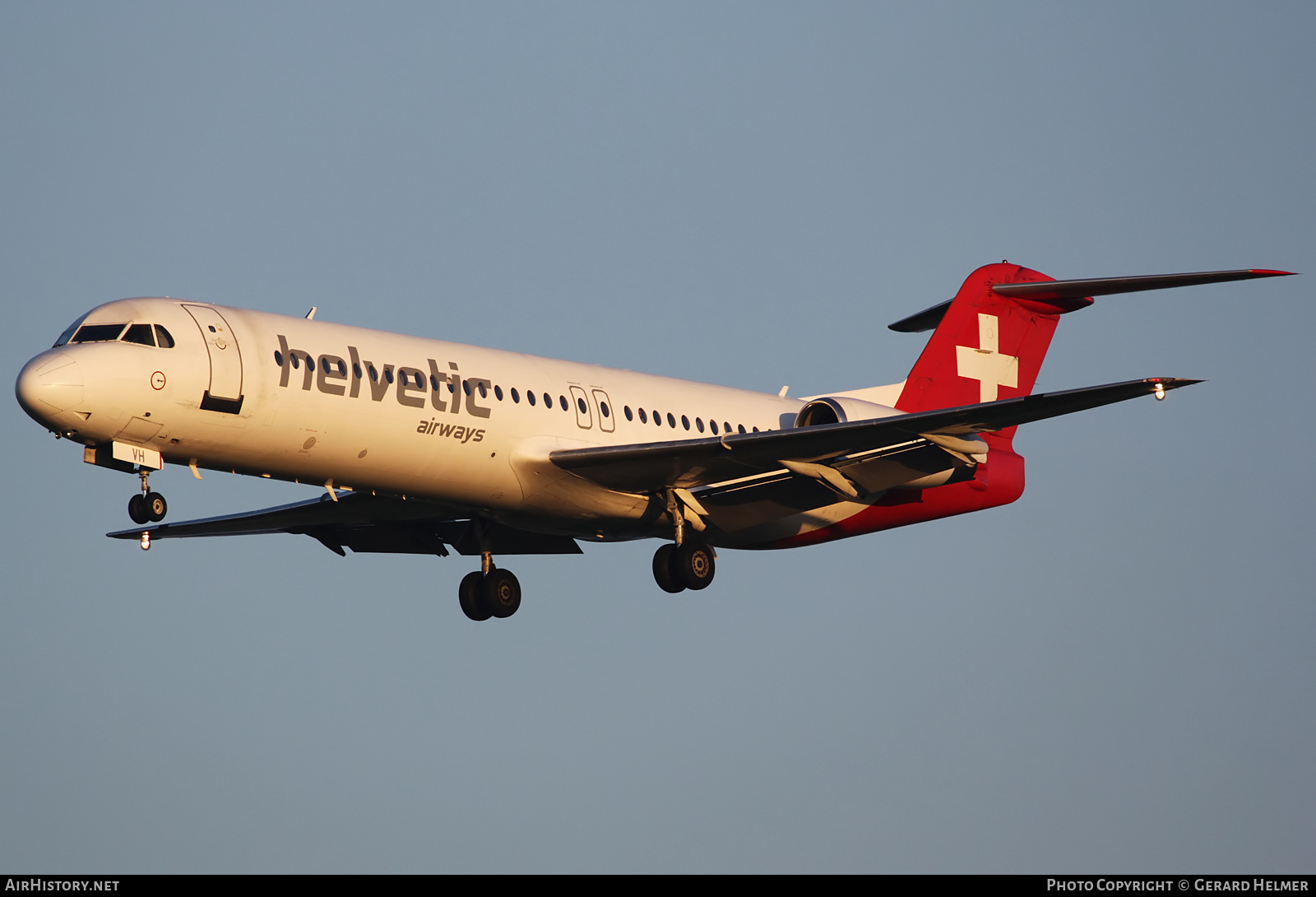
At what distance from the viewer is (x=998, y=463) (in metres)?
29.0

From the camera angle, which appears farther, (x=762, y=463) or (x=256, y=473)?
(x=762, y=463)

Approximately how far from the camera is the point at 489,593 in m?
27.7

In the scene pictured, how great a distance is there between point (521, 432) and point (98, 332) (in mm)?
5951

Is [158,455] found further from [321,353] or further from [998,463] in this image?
[998,463]

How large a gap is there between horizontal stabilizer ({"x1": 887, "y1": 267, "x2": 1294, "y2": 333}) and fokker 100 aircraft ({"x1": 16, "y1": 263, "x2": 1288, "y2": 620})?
0.16 feet

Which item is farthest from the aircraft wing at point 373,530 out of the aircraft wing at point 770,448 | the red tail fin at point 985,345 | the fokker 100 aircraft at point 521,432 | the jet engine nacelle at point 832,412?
the red tail fin at point 985,345

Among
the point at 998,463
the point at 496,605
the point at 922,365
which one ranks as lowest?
the point at 496,605

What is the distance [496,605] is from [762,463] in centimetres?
538

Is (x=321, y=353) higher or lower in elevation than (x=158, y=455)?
higher

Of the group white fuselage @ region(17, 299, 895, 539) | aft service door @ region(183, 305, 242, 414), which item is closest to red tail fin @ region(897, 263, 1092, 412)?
white fuselage @ region(17, 299, 895, 539)

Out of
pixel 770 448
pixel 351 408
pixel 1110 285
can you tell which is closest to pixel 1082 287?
pixel 1110 285

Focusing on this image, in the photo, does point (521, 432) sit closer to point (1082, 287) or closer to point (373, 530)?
point (373, 530)
